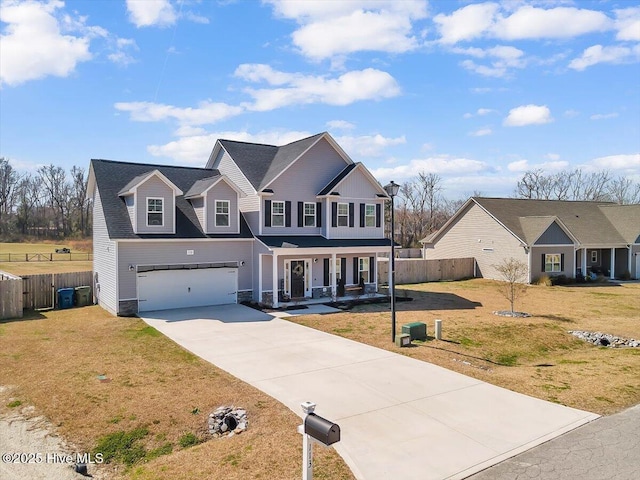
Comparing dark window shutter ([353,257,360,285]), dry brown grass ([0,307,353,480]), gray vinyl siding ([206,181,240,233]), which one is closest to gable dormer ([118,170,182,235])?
gray vinyl siding ([206,181,240,233])

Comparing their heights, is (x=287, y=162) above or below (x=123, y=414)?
above

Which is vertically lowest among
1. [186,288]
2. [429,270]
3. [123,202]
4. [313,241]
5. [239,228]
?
[429,270]

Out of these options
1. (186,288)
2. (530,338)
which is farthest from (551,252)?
(186,288)

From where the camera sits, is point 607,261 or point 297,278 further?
point 607,261

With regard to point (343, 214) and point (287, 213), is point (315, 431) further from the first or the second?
point (343, 214)

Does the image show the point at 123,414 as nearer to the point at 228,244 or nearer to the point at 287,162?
the point at 228,244

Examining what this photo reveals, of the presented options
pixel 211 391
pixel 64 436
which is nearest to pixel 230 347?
pixel 211 391

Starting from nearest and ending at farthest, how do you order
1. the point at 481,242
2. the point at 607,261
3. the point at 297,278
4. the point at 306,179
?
the point at 297,278, the point at 306,179, the point at 481,242, the point at 607,261
